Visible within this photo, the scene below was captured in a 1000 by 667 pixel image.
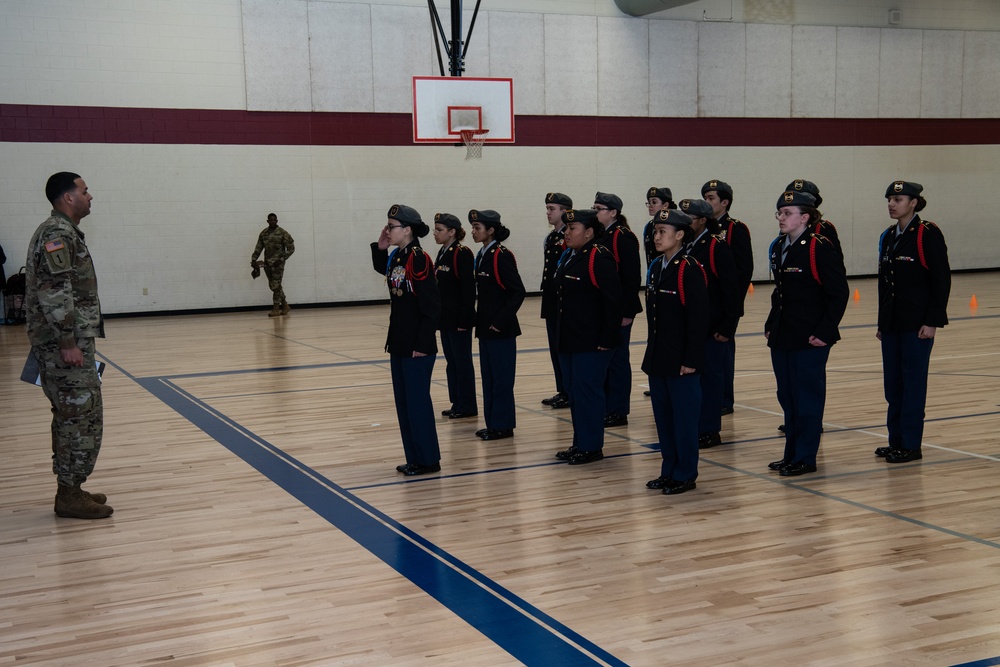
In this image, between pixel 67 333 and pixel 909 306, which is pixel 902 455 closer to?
pixel 909 306

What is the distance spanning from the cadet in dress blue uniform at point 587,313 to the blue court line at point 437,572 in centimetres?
174

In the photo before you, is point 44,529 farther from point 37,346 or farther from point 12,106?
point 12,106

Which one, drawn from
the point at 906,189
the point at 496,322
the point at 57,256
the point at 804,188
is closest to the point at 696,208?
the point at 804,188

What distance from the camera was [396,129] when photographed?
67.5 ft

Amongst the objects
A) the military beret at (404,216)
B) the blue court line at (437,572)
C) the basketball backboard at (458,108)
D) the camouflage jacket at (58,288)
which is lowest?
the blue court line at (437,572)

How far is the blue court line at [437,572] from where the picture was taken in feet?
13.3

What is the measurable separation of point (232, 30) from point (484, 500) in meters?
15.3

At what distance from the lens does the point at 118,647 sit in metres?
4.14

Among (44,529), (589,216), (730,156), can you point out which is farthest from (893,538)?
(730,156)

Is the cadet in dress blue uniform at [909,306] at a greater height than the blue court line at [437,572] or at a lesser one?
greater

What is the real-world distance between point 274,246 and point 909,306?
14.2 meters

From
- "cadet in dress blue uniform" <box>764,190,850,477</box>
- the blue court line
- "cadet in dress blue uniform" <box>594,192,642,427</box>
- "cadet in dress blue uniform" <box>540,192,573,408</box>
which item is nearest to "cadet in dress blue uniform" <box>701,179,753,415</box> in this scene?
"cadet in dress blue uniform" <box>594,192,642,427</box>

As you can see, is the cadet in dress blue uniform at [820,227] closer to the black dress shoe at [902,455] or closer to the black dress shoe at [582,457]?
the black dress shoe at [902,455]

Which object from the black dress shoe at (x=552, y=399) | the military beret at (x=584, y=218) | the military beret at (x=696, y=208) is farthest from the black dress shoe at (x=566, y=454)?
the black dress shoe at (x=552, y=399)
